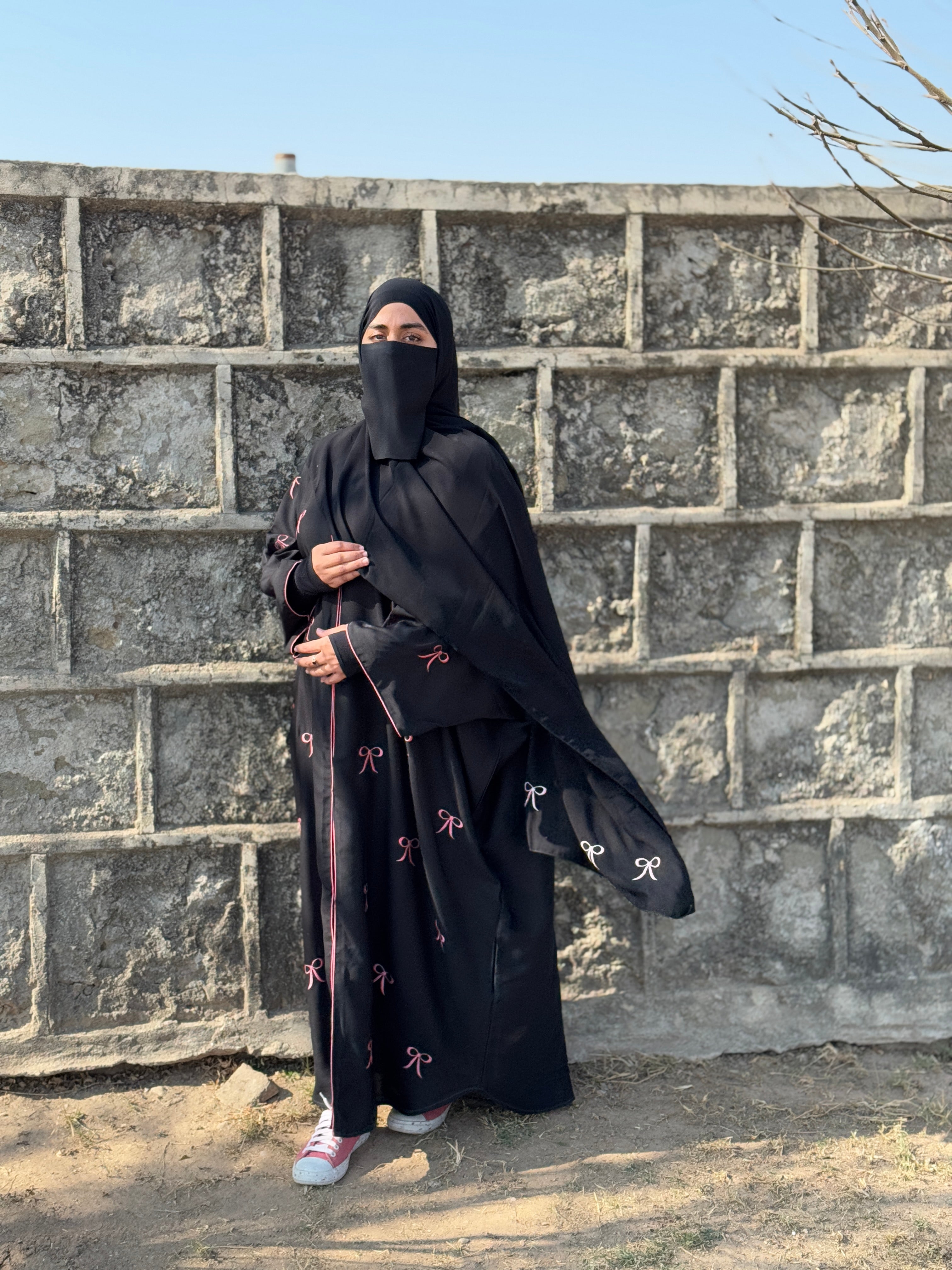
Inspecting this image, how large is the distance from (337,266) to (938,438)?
69.2 inches

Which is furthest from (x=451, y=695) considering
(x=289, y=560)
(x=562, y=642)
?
(x=289, y=560)

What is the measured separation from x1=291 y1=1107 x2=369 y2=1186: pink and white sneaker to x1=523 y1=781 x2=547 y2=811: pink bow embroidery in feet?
2.81

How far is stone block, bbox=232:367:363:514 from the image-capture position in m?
2.75

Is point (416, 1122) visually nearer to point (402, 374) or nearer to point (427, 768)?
point (427, 768)

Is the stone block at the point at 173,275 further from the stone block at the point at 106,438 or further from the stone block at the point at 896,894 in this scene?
the stone block at the point at 896,894

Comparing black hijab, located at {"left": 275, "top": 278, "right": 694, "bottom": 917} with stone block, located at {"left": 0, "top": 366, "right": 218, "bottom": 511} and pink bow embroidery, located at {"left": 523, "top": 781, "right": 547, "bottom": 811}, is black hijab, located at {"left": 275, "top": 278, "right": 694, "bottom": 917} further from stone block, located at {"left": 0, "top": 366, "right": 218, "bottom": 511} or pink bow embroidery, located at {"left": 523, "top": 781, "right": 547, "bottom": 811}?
stone block, located at {"left": 0, "top": 366, "right": 218, "bottom": 511}

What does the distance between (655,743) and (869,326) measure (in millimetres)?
1332

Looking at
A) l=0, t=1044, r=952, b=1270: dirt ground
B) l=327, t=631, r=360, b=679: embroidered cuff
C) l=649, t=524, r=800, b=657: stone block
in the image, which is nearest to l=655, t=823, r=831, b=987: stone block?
l=0, t=1044, r=952, b=1270: dirt ground

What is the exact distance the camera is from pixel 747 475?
2.90 meters

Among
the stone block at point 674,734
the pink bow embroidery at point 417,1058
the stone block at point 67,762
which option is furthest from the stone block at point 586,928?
the stone block at point 67,762

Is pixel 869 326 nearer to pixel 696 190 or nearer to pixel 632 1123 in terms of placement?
pixel 696 190

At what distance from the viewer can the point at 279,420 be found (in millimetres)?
2760

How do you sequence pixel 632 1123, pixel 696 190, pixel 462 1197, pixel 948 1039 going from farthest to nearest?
pixel 948 1039, pixel 696 190, pixel 632 1123, pixel 462 1197

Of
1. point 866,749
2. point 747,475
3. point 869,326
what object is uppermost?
point 869,326
